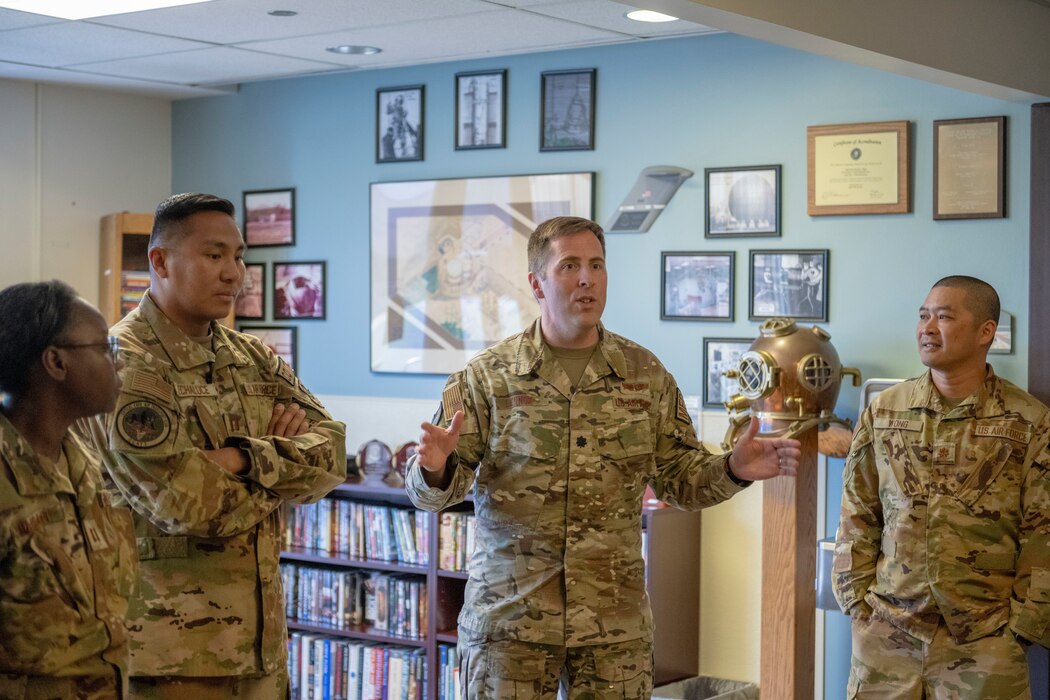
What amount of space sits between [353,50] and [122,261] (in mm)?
1730

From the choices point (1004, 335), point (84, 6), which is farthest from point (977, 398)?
point (84, 6)

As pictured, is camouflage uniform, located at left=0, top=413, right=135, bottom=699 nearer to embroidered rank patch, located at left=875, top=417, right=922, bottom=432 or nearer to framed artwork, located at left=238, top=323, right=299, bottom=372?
embroidered rank patch, located at left=875, top=417, right=922, bottom=432

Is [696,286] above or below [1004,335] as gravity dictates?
above

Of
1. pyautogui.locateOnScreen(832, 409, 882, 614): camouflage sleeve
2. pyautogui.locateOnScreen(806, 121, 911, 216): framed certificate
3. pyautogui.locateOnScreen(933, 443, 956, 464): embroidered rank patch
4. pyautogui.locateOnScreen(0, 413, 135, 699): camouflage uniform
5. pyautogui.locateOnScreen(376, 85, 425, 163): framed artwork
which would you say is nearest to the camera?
pyautogui.locateOnScreen(0, 413, 135, 699): camouflage uniform

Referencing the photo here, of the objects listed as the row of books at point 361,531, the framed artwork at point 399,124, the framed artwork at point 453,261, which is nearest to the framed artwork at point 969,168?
the framed artwork at point 453,261

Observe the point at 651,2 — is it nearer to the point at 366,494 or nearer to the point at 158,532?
the point at 158,532

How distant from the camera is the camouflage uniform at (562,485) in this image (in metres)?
3.01

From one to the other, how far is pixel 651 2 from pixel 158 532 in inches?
65.8

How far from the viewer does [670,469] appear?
3.20 m

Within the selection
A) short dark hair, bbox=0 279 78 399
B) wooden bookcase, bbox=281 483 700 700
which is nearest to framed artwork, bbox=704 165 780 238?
wooden bookcase, bbox=281 483 700 700

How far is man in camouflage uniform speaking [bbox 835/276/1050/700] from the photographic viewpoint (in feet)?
11.6

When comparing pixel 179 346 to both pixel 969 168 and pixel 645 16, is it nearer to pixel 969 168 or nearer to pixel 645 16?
pixel 645 16

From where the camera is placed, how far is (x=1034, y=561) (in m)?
3.54

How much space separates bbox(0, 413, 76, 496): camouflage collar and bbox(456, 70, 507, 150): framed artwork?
12.4ft
